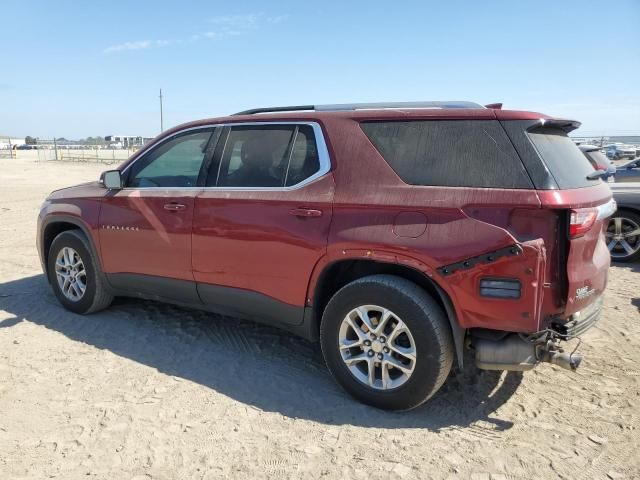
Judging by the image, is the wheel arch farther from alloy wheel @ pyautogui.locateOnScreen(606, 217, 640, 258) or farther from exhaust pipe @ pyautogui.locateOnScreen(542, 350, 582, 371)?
alloy wheel @ pyautogui.locateOnScreen(606, 217, 640, 258)

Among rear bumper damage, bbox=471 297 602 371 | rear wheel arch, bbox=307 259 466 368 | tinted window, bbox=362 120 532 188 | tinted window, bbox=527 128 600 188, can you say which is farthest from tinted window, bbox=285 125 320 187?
rear bumper damage, bbox=471 297 602 371

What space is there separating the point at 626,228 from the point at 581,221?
5.23 metres

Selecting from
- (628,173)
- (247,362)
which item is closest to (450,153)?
(247,362)

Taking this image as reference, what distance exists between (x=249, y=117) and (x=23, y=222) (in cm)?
800

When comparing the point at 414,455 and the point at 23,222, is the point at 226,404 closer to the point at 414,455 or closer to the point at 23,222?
the point at 414,455

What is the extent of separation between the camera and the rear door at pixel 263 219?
3365 mm

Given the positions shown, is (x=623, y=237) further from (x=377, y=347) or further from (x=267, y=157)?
(x=267, y=157)

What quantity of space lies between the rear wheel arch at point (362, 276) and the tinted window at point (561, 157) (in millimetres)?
924

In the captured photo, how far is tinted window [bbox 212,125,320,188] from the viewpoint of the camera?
3506 millimetres

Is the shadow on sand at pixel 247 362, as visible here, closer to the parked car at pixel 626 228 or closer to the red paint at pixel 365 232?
the red paint at pixel 365 232

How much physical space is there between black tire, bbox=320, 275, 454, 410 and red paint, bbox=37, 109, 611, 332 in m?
0.15

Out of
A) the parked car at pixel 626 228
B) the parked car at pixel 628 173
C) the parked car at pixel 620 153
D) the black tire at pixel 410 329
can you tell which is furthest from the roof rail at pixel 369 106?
the parked car at pixel 620 153

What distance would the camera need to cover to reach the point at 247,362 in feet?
12.7

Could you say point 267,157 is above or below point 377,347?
above
